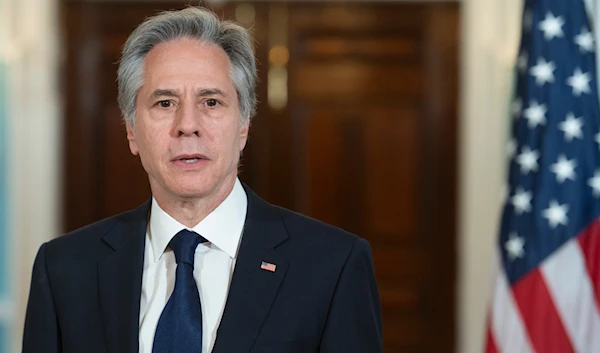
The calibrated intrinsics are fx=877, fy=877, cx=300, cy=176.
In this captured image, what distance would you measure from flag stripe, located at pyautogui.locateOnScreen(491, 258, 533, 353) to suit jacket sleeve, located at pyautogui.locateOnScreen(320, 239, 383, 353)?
0.89 meters

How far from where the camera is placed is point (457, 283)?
4.57m

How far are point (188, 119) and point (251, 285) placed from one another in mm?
309

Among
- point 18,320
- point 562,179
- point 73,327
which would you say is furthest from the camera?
point 18,320

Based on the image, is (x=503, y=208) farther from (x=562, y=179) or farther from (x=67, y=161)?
(x=67, y=161)

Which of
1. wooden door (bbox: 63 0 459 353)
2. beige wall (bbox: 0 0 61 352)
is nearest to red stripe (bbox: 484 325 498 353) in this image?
wooden door (bbox: 63 0 459 353)

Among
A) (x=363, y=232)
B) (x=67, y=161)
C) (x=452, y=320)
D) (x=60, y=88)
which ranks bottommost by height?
(x=452, y=320)

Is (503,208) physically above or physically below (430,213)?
above

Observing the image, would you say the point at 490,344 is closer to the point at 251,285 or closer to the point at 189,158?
the point at 251,285

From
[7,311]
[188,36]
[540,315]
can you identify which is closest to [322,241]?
[188,36]

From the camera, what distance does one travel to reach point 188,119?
1.52 meters

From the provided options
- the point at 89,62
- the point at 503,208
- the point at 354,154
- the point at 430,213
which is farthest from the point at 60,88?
the point at 503,208

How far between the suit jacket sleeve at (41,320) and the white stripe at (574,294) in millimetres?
1323

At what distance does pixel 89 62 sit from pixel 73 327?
10.6 ft

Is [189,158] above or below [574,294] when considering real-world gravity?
above
